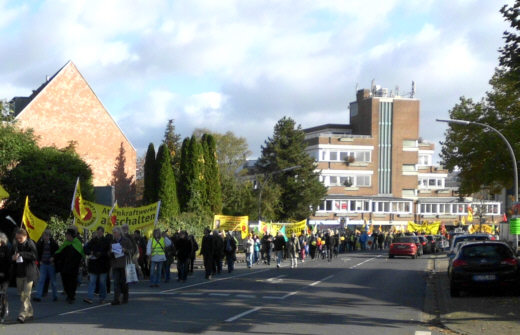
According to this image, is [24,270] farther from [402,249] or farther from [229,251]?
[402,249]

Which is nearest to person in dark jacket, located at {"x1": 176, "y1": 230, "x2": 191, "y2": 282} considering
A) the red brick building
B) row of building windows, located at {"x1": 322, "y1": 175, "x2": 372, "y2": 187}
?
the red brick building

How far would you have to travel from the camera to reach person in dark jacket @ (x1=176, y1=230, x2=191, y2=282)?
26375mm

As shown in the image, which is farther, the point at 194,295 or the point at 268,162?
the point at 268,162

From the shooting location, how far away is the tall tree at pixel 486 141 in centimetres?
4212

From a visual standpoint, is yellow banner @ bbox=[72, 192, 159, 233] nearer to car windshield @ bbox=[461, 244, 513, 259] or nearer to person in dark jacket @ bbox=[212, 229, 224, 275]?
person in dark jacket @ bbox=[212, 229, 224, 275]

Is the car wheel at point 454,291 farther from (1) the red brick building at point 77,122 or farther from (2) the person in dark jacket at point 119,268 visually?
(1) the red brick building at point 77,122

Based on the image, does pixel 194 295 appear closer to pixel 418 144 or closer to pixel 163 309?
pixel 163 309

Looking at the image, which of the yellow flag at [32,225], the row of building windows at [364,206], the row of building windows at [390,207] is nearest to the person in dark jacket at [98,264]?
the yellow flag at [32,225]

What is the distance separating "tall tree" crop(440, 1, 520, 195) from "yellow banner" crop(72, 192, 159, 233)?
61.9 feet

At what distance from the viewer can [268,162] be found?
85312 millimetres

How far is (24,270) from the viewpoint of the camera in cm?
1518

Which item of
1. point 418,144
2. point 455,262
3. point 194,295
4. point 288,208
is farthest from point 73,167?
point 418,144

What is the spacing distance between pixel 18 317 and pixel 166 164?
36.4 m

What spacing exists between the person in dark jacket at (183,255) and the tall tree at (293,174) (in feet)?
180
